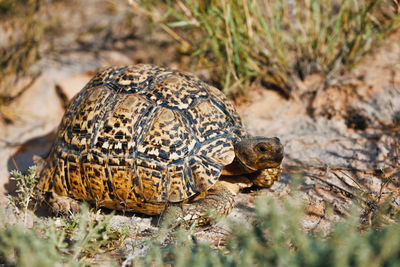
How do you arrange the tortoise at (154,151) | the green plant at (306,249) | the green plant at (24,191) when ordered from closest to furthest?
the green plant at (306,249) → the green plant at (24,191) → the tortoise at (154,151)

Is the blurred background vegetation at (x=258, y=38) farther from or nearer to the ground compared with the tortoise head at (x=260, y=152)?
farther from the ground

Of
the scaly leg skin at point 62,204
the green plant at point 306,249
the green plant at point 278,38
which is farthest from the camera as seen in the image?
the green plant at point 278,38

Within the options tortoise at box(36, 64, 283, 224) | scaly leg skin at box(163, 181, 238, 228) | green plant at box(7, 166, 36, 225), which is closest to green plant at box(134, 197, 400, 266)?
scaly leg skin at box(163, 181, 238, 228)

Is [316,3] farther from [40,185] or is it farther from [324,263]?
[40,185]

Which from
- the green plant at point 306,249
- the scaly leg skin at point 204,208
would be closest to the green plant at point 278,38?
the scaly leg skin at point 204,208

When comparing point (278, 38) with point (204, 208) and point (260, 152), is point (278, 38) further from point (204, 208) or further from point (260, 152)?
point (204, 208)

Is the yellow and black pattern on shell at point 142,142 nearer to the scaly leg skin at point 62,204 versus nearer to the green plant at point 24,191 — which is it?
the scaly leg skin at point 62,204

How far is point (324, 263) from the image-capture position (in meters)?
1.53

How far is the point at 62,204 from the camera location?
285cm

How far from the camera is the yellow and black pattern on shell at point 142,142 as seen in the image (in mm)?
2588

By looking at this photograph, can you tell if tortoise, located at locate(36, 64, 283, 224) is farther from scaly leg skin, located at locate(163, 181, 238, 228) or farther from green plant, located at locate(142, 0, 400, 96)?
green plant, located at locate(142, 0, 400, 96)

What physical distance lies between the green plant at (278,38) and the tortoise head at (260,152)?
1389 mm

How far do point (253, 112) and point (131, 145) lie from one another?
200 cm

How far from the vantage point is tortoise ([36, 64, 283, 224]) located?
258cm
